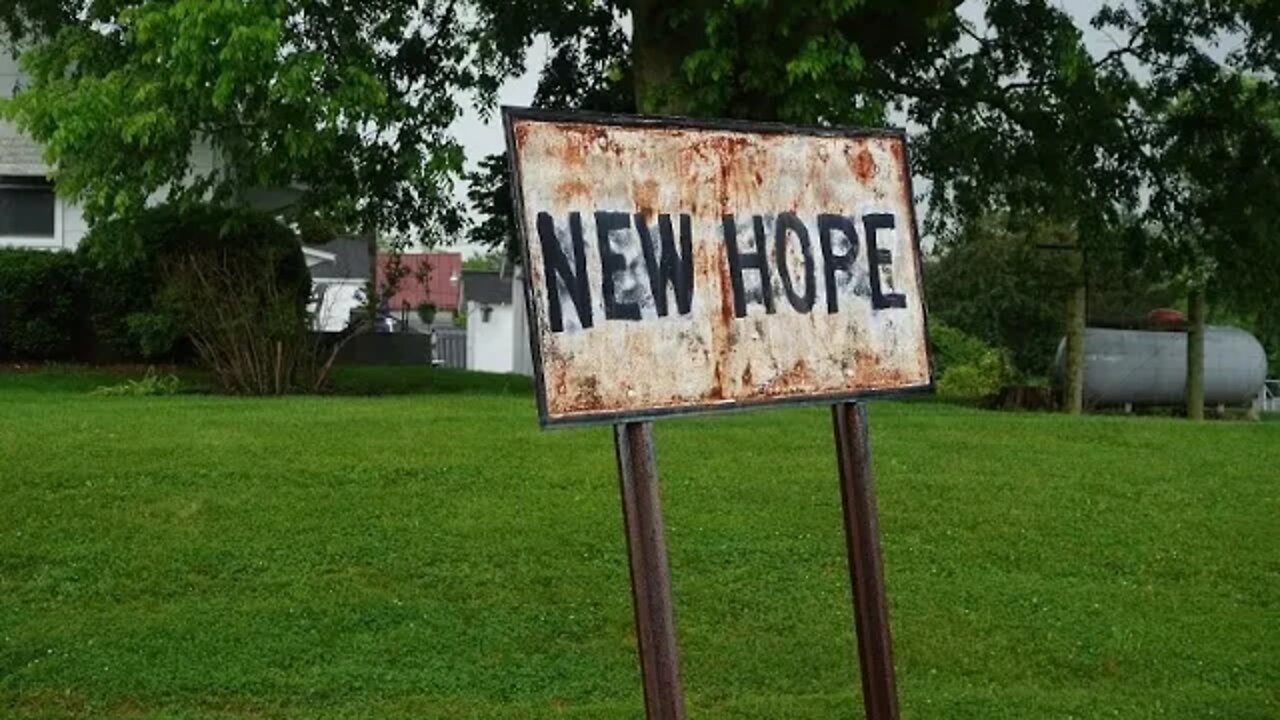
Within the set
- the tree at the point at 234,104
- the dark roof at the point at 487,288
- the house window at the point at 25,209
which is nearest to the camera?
the tree at the point at 234,104

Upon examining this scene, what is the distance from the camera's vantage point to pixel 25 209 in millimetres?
24219

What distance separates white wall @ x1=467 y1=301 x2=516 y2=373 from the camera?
5059 cm

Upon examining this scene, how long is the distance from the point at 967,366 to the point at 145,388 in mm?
14510

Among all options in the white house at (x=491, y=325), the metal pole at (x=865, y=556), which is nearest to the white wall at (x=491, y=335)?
the white house at (x=491, y=325)

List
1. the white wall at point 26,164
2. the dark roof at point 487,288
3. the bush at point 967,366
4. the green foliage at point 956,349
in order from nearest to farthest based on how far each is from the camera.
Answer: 1. the white wall at point 26,164
2. the bush at point 967,366
3. the green foliage at point 956,349
4. the dark roof at point 487,288

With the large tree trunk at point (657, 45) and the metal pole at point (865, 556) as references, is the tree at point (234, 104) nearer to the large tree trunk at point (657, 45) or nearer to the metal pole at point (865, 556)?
the large tree trunk at point (657, 45)

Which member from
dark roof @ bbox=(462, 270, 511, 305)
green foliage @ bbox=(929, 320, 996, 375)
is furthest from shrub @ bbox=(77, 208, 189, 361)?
dark roof @ bbox=(462, 270, 511, 305)

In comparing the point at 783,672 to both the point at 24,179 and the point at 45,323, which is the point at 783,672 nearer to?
the point at 45,323

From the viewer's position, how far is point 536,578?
8.80 metres

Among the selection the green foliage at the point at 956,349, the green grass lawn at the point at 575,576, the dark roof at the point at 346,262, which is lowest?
the green grass lawn at the point at 575,576

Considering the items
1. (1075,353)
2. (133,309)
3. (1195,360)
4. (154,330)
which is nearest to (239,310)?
(154,330)

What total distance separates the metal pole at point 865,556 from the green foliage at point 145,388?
12533 millimetres

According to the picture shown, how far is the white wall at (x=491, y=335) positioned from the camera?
50594mm

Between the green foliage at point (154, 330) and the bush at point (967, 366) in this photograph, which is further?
the bush at point (967, 366)
